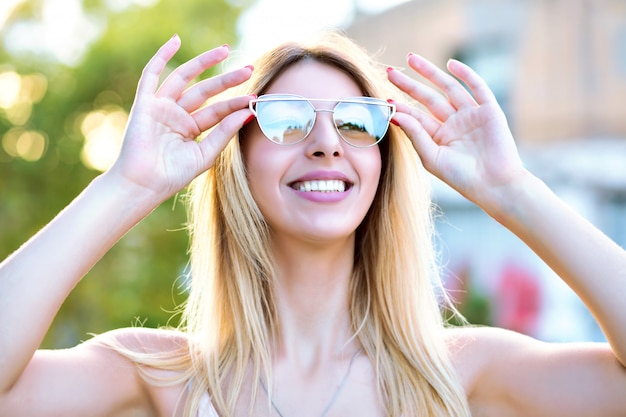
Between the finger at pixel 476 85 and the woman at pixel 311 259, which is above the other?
the finger at pixel 476 85

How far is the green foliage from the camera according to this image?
6953 millimetres

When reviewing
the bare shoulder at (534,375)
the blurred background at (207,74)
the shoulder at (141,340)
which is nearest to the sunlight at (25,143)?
the blurred background at (207,74)

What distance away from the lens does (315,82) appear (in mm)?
2670

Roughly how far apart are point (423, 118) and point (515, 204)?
418 mm

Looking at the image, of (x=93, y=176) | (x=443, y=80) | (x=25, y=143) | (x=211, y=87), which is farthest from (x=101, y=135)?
(x=443, y=80)

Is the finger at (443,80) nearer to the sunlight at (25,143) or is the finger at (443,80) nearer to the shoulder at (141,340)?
the shoulder at (141,340)

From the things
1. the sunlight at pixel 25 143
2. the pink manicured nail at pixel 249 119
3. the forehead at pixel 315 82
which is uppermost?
the sunlight at pixel 25 143

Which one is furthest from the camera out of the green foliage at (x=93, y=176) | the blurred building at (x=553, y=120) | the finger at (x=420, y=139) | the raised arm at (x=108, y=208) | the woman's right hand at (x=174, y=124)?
the blurred building at (x=553, y=120)

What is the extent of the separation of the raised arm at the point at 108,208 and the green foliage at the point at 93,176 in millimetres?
4406

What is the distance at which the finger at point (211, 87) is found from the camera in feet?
8.13

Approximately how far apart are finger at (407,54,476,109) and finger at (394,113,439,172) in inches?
5.2

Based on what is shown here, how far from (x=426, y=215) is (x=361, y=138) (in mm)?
450

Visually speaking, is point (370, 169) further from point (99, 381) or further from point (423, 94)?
point (99, 381)

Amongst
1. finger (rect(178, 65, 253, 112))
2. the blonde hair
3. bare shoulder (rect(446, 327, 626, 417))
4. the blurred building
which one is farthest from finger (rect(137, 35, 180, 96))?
the blurred building
